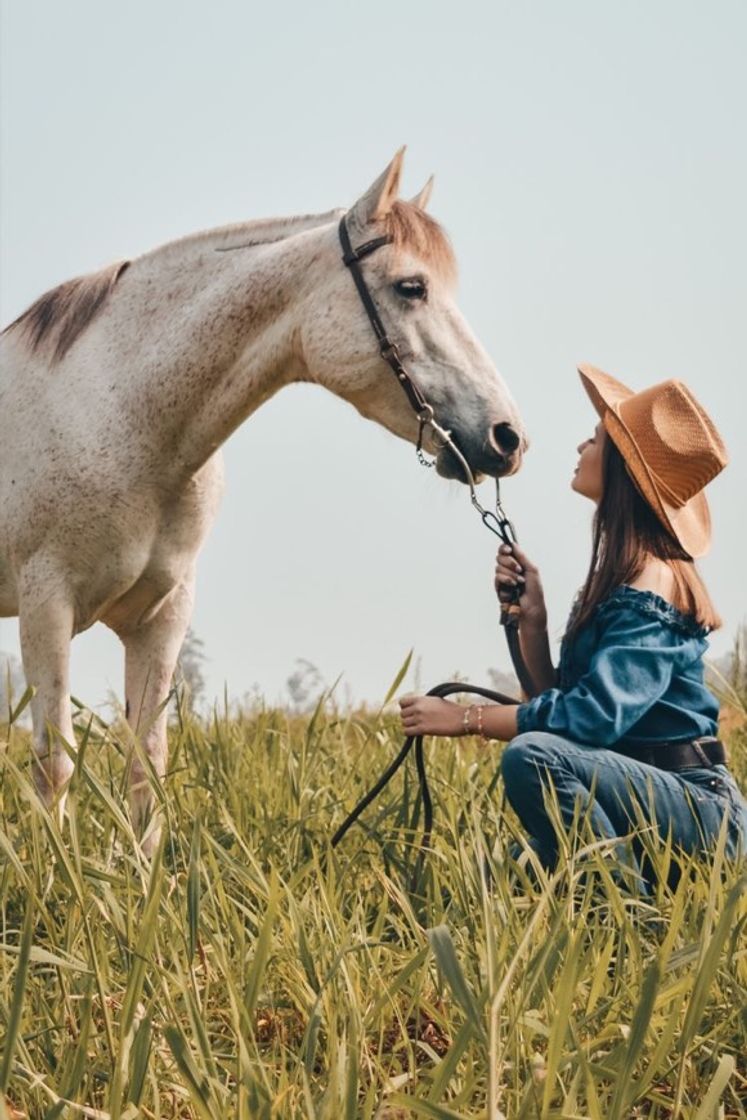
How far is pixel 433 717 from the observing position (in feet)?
11.2

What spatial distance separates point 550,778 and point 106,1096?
1413 mm

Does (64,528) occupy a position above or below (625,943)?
above

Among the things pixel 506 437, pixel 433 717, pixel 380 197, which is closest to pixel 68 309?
pixel 380 197

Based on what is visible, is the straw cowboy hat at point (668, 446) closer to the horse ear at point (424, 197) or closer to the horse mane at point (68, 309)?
the horse ear at point (424, 197)

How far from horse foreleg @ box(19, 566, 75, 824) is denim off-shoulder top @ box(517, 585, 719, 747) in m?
1.38

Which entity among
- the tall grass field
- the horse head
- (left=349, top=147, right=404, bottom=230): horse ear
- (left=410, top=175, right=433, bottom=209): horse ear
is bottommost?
the tall grass field

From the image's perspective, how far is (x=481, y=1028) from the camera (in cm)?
189

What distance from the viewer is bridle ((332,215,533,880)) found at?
3.47m

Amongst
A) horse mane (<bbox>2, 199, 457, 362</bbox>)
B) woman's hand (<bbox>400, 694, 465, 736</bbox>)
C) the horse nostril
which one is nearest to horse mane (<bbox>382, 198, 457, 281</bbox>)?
horse mane (<bbox>2, 199, 457, 362</bbox>)

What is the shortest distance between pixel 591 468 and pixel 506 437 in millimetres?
287

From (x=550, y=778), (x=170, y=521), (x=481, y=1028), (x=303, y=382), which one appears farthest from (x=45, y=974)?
(x=303, y=382)

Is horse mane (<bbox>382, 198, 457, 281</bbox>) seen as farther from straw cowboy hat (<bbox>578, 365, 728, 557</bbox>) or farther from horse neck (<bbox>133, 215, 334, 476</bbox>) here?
straw cowboy hat (<bbox>578, 365, 728, 557</bbox>)

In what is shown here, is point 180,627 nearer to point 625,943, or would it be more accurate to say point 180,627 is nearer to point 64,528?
point 64,528

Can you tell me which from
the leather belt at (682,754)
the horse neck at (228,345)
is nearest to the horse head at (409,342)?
the horse neck at (228,345)
